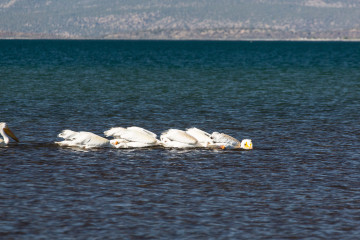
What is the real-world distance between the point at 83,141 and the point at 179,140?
3.50 m

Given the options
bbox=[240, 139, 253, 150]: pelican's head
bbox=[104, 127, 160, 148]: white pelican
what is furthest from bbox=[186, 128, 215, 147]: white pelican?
bbox=[104, 127, 160, 148]: white pelican

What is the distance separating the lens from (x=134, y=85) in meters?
60.5

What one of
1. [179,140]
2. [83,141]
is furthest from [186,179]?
[83,141]

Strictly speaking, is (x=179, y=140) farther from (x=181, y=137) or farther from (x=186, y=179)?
(x=186, y=179)

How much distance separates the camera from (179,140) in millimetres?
25609

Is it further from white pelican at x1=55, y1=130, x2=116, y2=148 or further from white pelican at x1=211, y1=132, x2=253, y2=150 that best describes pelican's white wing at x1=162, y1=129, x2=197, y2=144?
white pelican at x1=55, y1=130, x2=116, y2=148

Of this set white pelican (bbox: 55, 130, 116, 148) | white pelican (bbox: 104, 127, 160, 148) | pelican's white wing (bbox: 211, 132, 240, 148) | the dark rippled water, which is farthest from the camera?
white pelican (bbox: 104, 127, 160, 148)

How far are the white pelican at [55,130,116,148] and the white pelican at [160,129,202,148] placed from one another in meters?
2.00

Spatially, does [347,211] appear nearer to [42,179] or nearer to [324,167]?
[324,167]

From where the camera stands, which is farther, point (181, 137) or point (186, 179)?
point (181, 137)

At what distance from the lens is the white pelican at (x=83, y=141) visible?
2533 cm

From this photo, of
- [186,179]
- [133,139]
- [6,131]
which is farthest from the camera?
[6,131]

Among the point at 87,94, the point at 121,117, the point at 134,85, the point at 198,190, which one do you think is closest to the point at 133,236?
the point at 198,190

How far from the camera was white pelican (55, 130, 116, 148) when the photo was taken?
2533 centimetres
